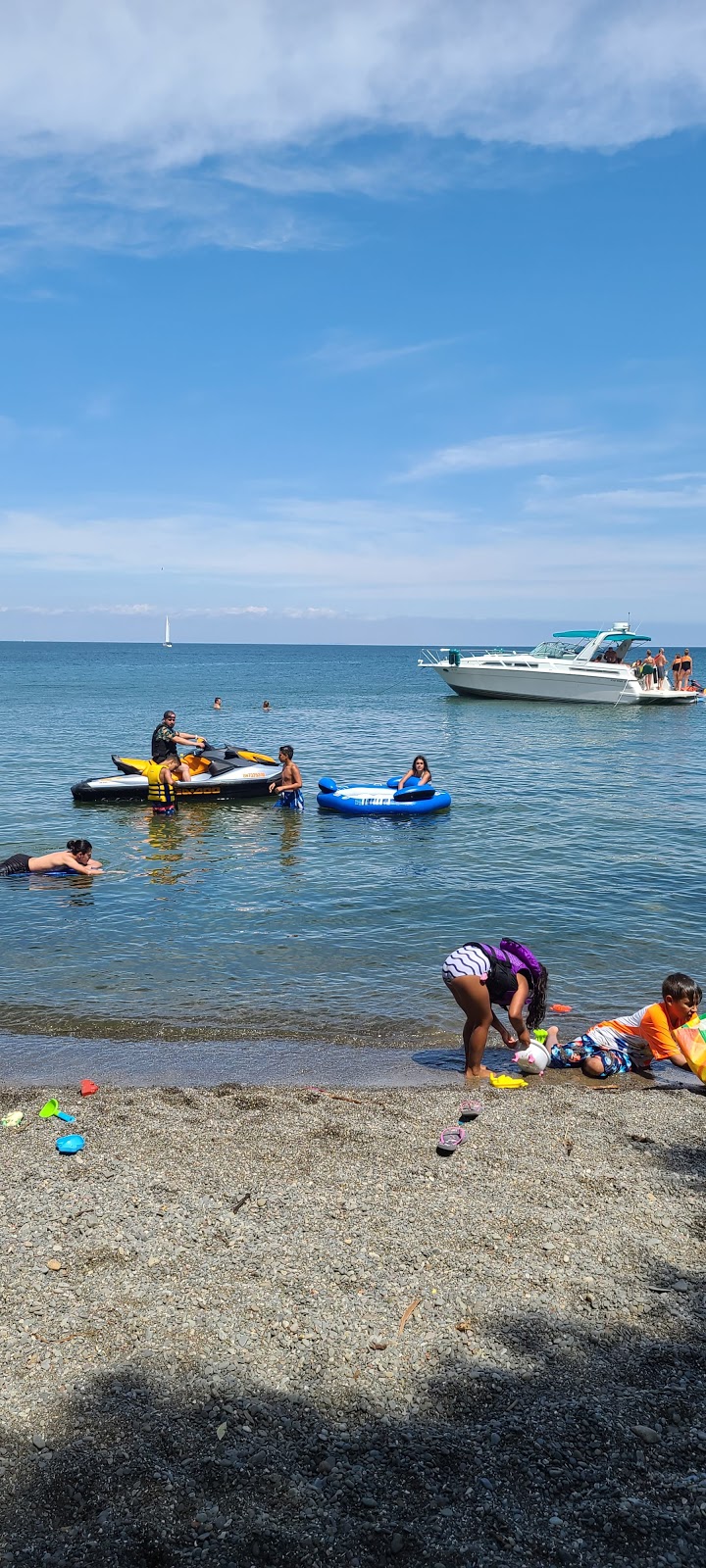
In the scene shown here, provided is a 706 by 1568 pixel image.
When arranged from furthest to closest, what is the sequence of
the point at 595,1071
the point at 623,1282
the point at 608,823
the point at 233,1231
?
1. the point at 608,823
2. the point at 595,1071
3. the point at 233,1231
4. the point at 623,1282

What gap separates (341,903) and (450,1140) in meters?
8.37

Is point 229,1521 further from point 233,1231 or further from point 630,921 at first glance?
point 630,921

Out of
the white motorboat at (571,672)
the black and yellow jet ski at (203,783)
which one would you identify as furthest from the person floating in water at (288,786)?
the white motorboat at (571,672)

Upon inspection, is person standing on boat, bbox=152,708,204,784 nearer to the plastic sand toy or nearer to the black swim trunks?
the black swim trunks

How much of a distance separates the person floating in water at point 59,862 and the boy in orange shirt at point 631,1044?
9863 millimetres

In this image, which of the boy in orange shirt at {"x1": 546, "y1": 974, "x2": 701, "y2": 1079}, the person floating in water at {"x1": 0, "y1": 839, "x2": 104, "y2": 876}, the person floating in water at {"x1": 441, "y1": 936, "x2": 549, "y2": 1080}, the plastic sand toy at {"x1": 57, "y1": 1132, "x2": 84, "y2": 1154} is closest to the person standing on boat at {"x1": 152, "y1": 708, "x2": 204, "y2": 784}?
the person floating in water at {"x1": 0, "y1": 839, "x2": 104, "y2": 876}

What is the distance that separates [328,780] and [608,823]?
6741 millimetres

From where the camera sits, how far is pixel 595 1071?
29.4 feet

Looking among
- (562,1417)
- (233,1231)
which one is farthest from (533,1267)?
(233,1231)

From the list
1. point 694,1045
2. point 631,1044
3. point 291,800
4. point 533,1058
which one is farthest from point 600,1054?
point 291,800

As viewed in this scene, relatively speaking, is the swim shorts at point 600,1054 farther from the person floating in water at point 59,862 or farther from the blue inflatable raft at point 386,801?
the blue inflatable raft at point 386,801

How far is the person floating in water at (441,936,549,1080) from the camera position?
8539mm

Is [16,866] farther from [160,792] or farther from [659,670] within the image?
[659,670]

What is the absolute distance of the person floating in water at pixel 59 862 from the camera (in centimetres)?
1659
